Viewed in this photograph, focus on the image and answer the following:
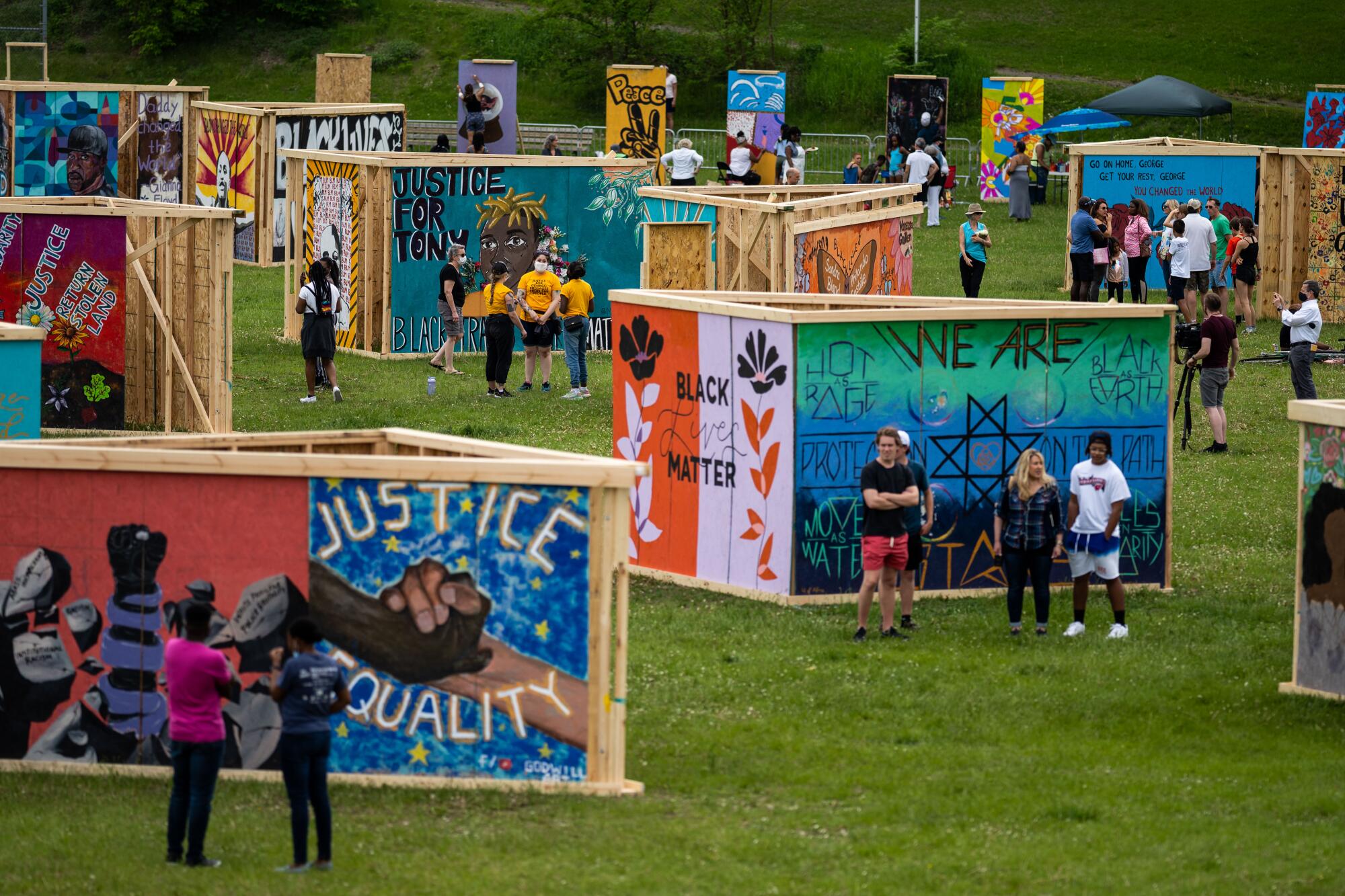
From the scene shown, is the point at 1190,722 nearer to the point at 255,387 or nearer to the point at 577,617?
the point at 577,617

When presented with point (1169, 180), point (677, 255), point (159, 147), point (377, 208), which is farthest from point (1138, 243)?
point (159, 147)

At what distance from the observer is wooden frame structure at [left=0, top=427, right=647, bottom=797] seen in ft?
36.8

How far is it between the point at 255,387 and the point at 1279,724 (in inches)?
635

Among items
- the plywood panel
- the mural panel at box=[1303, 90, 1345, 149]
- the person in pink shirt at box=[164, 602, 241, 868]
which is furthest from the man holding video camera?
the mural panel at box=[1303, 90, 1345, 149]

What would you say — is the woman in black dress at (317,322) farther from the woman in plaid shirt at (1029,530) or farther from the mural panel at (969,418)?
the woman in plaid shirt at (1029,530)

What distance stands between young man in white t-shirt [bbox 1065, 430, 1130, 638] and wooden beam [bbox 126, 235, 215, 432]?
10827mm

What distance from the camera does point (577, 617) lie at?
11320 millimetres

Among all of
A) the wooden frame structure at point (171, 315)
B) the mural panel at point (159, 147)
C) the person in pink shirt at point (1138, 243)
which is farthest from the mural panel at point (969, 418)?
the mural panel at point (159, 147)

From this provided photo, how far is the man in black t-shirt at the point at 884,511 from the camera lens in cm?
1473

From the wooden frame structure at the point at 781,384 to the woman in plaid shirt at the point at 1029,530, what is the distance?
147cm

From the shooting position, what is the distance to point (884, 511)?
1475cm

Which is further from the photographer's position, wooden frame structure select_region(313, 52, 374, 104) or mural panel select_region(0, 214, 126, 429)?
wooden frame structure select_region(313, 52, 374, 104)

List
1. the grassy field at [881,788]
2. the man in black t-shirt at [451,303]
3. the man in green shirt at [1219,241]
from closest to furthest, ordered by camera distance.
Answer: the grassy field at [881,788] < the man in black t-shirt at [451,303] < the man in green shirt at [1219,241]

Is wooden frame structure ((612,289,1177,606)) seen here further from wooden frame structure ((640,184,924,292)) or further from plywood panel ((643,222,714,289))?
plywood panel ((643,222,714,289))
